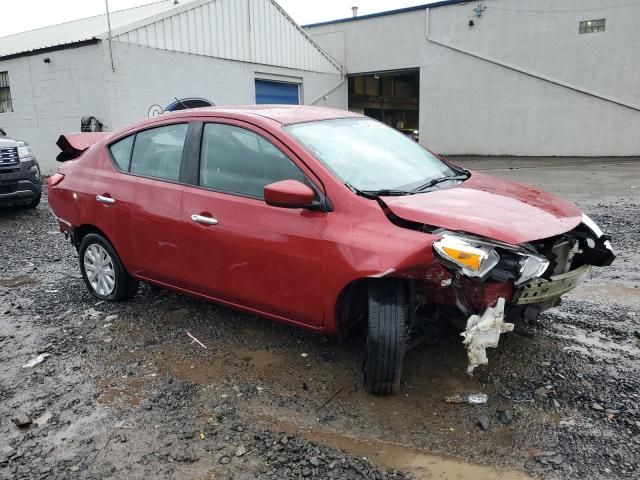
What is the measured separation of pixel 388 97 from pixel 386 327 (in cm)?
2615

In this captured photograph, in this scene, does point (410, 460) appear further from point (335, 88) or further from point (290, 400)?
point (335, 88)

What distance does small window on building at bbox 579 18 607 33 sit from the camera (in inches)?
632

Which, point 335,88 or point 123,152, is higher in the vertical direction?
point 335,88

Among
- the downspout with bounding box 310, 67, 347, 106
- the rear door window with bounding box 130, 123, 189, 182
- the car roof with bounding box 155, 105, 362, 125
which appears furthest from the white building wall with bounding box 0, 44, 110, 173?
the car roof with bounding box 155, 105, 362, 125

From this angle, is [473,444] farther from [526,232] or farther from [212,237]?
[212,237]

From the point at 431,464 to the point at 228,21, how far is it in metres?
15.3

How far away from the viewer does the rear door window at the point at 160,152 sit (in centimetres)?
379

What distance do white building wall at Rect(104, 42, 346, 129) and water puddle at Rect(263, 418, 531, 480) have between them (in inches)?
472

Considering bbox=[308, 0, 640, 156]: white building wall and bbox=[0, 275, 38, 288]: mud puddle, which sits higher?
bbox=[308, 0, 640, 156]: white building wall

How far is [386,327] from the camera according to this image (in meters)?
2.80

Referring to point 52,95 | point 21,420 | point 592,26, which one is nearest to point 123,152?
point 21,420

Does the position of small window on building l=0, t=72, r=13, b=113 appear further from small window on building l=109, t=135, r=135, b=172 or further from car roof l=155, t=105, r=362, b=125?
car roof l=155, t=105, r=362, b=125

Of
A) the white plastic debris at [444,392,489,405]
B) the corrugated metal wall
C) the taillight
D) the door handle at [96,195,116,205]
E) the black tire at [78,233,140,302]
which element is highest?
the corrugated metal wall

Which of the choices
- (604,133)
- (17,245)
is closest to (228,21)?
(17,245)
